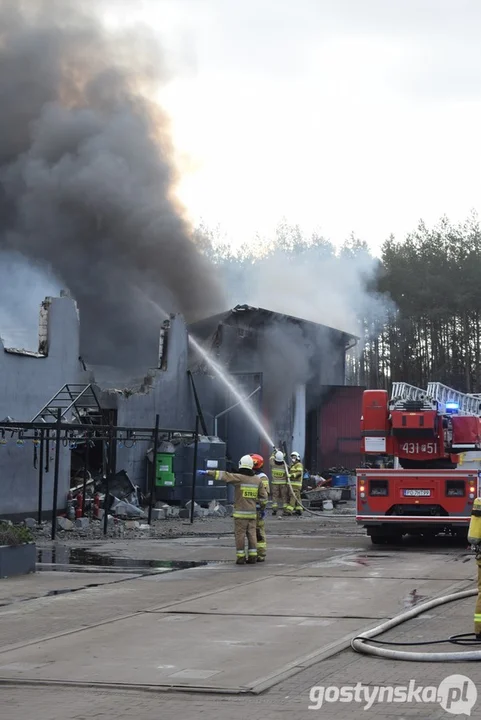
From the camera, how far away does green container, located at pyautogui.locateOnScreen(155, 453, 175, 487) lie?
2458 cm

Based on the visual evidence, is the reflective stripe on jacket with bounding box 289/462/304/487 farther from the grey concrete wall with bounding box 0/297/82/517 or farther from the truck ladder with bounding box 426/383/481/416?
the grey concrete wall with bounding box 0/297/82/517

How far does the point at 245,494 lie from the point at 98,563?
89.9 inches

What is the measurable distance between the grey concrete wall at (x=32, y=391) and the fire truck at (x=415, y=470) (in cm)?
753

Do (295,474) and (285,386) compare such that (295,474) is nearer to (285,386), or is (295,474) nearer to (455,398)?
(455,398)

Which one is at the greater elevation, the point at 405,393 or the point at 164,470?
the point at 405,393

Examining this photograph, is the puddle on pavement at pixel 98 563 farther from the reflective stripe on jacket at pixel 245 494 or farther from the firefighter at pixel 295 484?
the firefighter at pixel 295 484

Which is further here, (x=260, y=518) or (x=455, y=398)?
(x=455, y=398)

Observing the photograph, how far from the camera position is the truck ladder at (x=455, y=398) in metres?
17.6

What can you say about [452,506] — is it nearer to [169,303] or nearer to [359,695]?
[359,695]

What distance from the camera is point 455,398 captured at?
61.7ft

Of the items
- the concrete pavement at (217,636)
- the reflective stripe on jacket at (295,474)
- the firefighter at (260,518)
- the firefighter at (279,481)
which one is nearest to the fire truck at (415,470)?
the concrete pavement at (217,636)

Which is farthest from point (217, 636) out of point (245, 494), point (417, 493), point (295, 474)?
point (295, 474)

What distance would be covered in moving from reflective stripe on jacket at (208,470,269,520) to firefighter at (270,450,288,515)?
33.4 ft

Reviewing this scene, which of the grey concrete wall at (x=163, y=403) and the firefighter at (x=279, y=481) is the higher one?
the grey concrete wall at (x=163, y=403)
